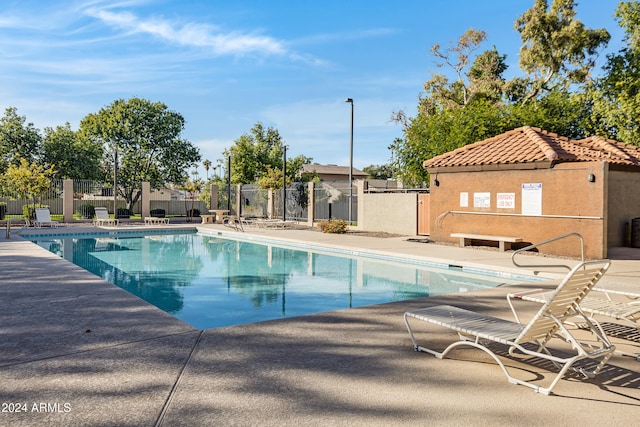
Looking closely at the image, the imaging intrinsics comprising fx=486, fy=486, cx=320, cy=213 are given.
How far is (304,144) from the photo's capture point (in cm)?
4419

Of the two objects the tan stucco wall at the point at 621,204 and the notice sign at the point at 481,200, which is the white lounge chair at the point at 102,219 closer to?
the notice sign at the point at 481,200

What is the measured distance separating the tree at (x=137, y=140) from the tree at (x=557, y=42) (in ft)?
88.6

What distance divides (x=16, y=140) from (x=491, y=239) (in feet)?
119

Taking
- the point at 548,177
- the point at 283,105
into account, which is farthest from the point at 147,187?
the point at 548,177

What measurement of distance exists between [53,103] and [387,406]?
31.9 metres

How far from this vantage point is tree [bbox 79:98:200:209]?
38.2m

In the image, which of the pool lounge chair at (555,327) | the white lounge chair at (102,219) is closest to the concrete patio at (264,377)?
the pool lounge chair at (555,327)

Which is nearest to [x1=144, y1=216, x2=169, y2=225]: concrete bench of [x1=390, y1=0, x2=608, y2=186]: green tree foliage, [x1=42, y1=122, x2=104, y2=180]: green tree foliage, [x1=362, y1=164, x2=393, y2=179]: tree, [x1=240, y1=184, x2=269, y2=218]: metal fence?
[x1=240, y1=184, x2=269, y2=218]: metal fence

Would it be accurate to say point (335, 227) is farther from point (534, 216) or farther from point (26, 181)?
point (26, 181)

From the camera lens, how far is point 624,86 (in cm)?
2391

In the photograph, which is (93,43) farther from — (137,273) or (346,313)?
(346,313)

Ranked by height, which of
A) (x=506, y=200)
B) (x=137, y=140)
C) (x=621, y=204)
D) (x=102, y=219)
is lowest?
(x=102, y=219)

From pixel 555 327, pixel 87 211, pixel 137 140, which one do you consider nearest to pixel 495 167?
pixel 555 327

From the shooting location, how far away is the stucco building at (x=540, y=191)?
13.2 m
